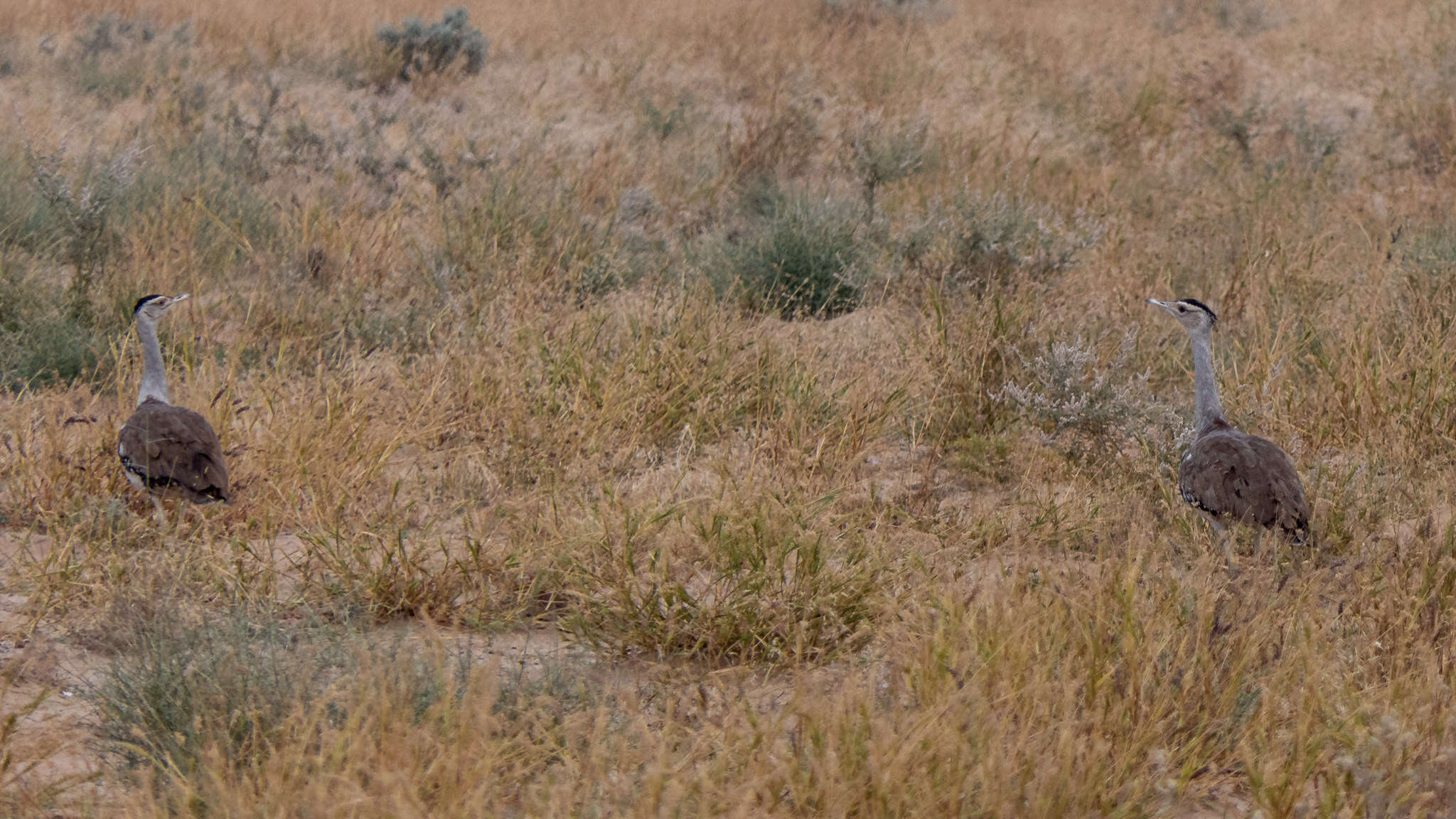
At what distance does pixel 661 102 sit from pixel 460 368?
679 centimetres

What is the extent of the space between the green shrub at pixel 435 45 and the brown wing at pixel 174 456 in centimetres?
858

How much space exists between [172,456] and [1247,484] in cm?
390

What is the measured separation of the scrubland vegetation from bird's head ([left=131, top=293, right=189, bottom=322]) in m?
0.39

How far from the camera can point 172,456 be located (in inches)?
187

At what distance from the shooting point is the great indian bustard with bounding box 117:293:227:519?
475cm

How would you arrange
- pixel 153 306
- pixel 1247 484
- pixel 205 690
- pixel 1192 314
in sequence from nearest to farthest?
pixel 205 690, pixel 1247 484, pixel 1192 314, pixel 153 306

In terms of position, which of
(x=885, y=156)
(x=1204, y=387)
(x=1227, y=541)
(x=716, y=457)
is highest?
(x=1204, y=387)

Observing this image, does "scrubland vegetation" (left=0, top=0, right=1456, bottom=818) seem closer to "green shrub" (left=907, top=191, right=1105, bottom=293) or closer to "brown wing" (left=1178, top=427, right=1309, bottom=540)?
"green shrub" (left=907, top=191, right=1105, bottom=293)

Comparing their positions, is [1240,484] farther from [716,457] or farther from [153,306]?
[153,306]

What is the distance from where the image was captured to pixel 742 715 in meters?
3.40

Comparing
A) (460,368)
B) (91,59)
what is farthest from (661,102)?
(460,368)

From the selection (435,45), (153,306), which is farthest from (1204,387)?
(435,45)

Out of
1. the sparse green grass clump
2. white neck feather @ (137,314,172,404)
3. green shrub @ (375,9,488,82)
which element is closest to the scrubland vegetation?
the sparse green grass clump

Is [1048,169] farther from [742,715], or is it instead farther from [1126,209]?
[742,715]
